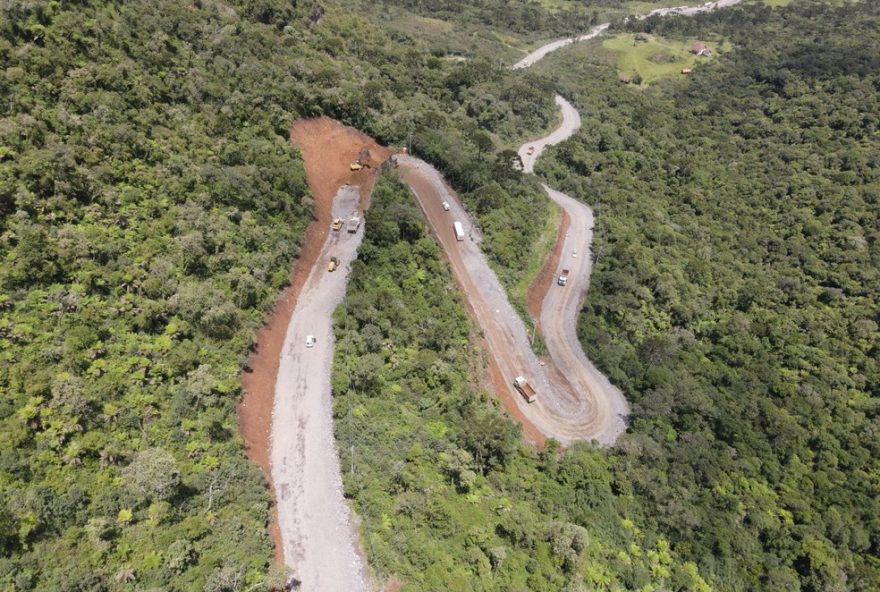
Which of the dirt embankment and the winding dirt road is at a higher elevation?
the dirt embankment

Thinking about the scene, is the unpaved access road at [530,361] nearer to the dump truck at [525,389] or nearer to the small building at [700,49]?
the dump truck at [525,389]

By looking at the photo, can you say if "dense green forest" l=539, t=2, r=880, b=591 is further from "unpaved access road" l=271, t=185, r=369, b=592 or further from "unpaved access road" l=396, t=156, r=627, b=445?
"unpaved access road" l=271, t=185, r=369, b=592

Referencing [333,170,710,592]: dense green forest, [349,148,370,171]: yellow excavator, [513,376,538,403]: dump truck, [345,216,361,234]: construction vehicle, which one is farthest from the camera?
[349,148,370,171]: yellow excavator

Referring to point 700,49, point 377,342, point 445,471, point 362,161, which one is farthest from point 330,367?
point 700,49

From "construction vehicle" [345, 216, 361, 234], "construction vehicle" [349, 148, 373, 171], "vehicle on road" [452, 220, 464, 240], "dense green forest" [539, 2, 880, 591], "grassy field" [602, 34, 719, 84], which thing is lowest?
"dense green forest" [539, 2, 880, 591]

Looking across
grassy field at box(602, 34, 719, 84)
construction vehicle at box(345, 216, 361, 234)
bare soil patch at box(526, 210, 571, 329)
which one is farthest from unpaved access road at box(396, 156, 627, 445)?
Answer: grassy field at box(602, 34, 719, 84)

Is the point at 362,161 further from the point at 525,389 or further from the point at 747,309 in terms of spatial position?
the point at 747,309

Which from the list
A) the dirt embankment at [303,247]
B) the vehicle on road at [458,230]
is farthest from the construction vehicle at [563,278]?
the dirt embankment at [303,247]
